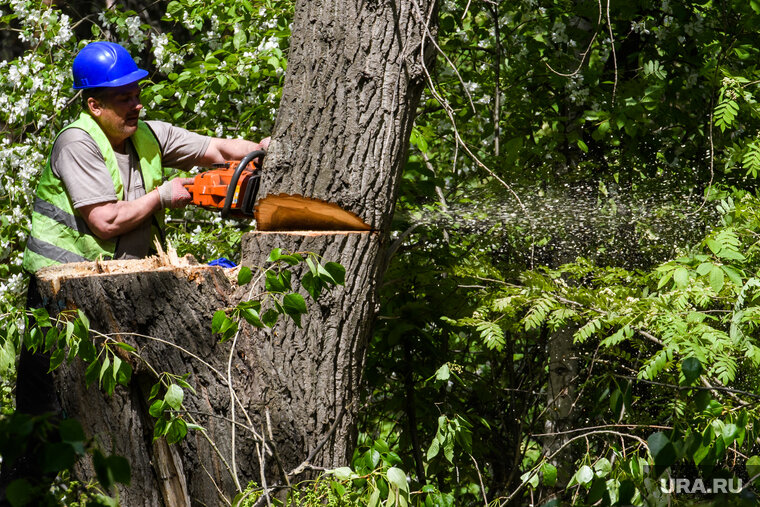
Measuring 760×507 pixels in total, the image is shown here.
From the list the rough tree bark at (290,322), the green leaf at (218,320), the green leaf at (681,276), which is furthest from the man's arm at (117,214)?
the green leaf at (681,276)

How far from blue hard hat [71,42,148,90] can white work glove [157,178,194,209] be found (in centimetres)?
51

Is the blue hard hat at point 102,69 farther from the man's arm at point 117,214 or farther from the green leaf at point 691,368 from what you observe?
the green leaf at point 691,368

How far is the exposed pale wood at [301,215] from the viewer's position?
2.62 m

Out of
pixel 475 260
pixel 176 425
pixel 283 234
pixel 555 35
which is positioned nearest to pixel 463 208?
pixel 475 260

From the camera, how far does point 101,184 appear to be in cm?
312

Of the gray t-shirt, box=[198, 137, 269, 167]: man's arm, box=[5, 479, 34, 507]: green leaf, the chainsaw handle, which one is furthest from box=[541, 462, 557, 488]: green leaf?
box=[198, 137, 269, 167]: man's arm

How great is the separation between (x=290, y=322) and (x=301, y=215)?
397 mm

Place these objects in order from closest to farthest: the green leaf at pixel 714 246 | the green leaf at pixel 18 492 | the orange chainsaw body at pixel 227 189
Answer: the green leaf at pixel 18 492
the green leaf at pixel 714 246
the orange chainsaw body at pixel 227 189

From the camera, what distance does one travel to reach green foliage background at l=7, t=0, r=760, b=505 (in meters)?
3.27

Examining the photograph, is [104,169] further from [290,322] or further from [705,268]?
[705,268]

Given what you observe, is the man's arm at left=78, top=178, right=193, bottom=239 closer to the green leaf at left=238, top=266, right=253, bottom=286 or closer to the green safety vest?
the green safety vest

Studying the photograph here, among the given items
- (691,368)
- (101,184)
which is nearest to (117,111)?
(101,184)

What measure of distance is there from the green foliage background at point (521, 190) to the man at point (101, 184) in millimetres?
504

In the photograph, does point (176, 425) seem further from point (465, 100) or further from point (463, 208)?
point (465, 100)
